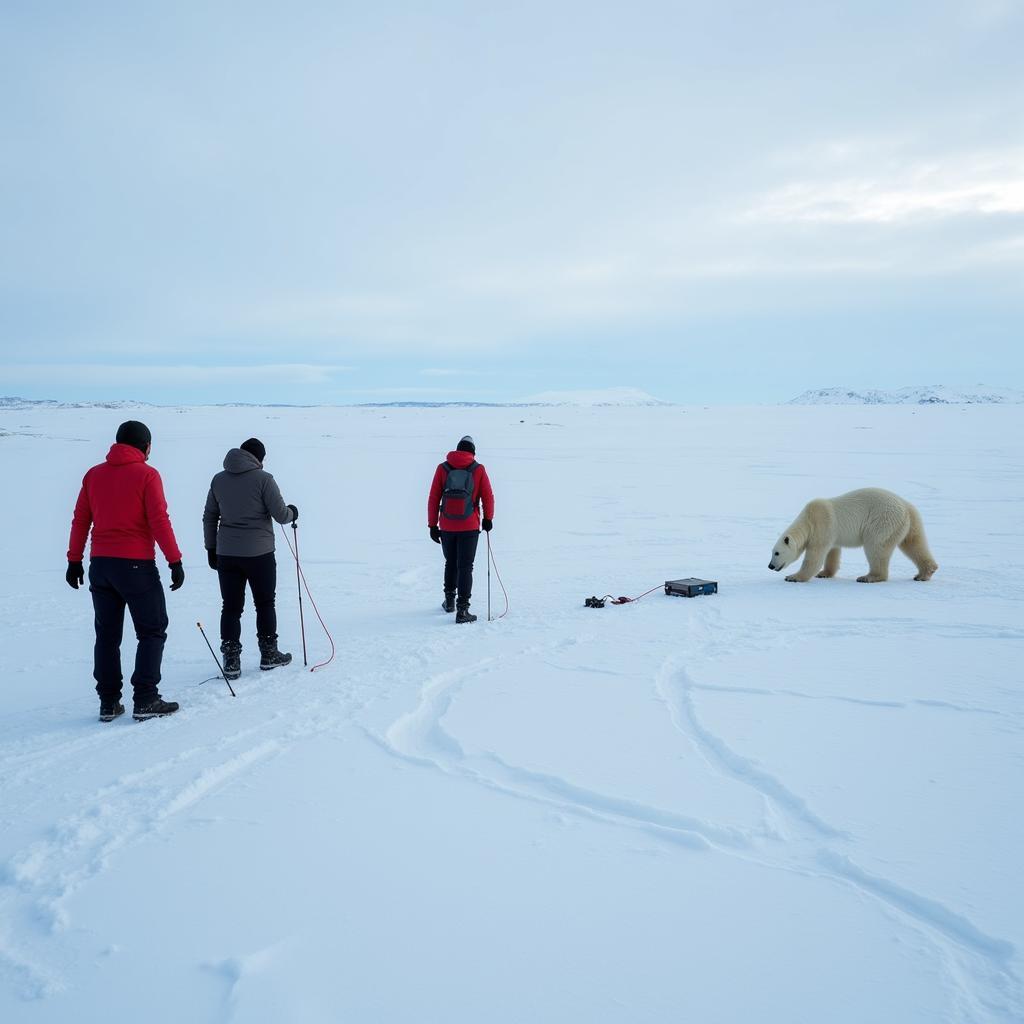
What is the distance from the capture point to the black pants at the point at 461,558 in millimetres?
7125

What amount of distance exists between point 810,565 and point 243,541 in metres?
6.18

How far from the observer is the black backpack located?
7.12m

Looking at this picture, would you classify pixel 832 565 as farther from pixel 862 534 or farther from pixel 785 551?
pixel 785 551

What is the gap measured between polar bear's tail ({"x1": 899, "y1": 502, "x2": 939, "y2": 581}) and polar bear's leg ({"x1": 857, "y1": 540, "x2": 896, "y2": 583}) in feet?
0.62

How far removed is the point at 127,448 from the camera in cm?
471

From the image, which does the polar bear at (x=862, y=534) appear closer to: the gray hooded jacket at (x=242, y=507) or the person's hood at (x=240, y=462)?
the gray hooded jacket at (x=242, y=507)

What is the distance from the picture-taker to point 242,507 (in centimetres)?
566

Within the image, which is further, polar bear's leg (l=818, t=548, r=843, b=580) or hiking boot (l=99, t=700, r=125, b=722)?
polar bear's leg (l=818, t=548, r=843, b=580)

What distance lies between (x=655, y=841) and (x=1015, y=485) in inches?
725

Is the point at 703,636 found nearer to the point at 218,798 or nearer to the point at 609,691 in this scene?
the point at 609,691

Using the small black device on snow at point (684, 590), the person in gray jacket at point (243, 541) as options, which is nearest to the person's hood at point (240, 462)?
the person in gray jacket at point (243, 541)

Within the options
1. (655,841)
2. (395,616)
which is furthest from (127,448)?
(655,841)

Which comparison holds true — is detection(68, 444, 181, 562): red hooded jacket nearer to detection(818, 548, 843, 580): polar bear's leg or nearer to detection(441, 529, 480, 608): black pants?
detection(441, 529, 480, 608): black pants

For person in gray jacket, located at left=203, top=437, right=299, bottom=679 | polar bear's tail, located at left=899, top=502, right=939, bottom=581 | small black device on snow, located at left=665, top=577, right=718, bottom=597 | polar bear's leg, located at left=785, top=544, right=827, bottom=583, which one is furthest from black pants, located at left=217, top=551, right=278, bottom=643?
polar bear's tail, located at left=899, top=502, right=939, bottom=581
